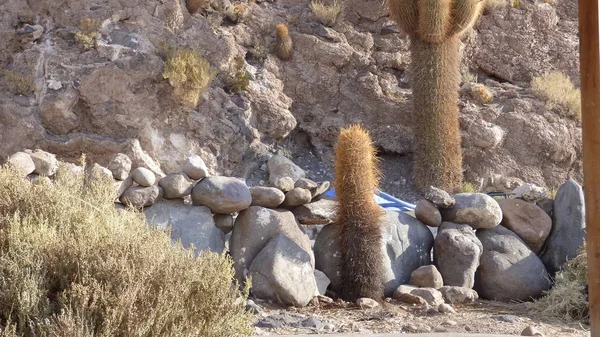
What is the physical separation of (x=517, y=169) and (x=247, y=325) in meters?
9.22

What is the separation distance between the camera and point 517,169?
12414 mm

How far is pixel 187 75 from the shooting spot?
10.5 m

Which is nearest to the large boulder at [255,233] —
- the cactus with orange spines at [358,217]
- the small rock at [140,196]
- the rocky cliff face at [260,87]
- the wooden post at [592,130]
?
the cactus with orange spines at [358,217]

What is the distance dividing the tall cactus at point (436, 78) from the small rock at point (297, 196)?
14.4 ft

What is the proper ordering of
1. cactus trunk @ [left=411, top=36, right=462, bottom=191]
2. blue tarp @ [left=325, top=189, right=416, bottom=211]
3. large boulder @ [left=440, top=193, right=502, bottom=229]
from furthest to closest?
cactus trunk @ [left=411, top=36, right=462, bottom=191]
blue tarp @ [left=325, top=189, right=416, bottom=211]
large boulder @ [left=440, top=193, right=502, bottom=229]

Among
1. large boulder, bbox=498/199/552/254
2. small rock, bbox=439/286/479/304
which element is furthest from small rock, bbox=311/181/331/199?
large boulder, bbox=498/199/552/254

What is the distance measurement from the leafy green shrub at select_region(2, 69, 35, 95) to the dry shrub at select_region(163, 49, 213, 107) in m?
1.77

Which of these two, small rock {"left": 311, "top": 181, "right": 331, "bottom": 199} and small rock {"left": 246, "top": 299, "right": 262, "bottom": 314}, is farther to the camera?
small rock {"left": 311, "top": 181, "right": 331, "bottom": 199}

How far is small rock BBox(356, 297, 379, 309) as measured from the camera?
6344mm

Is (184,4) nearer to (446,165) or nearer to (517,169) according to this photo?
(446,165)

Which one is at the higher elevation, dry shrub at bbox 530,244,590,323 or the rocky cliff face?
the rocky cliff face

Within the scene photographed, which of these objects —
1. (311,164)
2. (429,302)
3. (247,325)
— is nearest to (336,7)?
(311,164)

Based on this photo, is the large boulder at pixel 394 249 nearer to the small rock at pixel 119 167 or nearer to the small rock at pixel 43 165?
the small rock at pixel 119 167

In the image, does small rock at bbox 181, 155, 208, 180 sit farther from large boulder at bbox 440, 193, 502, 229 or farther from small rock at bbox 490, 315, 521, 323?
small rock at bbox 490, 315, 521, 323
